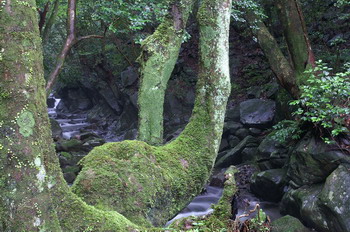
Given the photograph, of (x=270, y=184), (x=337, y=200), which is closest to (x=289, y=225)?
(x=337, y=200)

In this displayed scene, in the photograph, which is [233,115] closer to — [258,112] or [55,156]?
[258,112]

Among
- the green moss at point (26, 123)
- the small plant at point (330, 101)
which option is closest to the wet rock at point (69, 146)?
the small plant at point (330, 101)

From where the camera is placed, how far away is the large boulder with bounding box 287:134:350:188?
7105 mm

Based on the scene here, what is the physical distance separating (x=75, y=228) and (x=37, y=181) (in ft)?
2.67

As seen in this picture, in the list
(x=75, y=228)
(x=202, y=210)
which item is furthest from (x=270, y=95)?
(x=75, y=228)

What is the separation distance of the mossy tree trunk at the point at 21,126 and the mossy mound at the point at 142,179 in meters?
1.21

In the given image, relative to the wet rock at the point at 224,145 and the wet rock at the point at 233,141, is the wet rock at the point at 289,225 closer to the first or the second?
the wet rock at the point at 233,141

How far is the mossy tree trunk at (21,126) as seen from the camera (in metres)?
2.07

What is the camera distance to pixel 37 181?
7.07ft

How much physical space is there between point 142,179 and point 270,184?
6.66 meters

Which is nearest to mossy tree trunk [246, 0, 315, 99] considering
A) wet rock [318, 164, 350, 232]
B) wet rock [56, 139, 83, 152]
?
wet rock [318, 164, 350, 232]

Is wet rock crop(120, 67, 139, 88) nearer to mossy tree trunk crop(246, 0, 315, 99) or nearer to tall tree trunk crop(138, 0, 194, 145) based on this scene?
mossy tree trunk crop(246, 0, 315, 99)

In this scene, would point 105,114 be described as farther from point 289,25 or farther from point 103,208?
point 103,208

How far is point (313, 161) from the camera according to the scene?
7.55 metres
